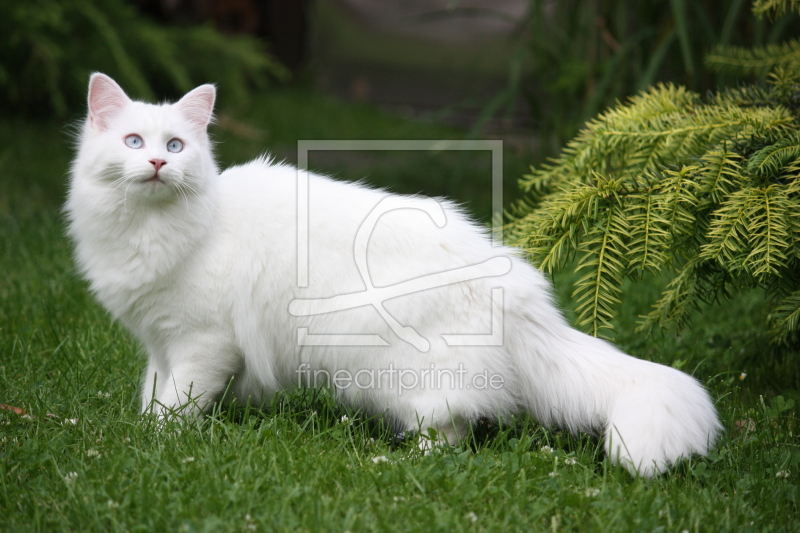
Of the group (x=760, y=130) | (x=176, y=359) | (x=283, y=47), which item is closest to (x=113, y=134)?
(x=176, y=359)

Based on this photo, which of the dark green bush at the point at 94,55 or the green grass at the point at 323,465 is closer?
the green grass at the point at 323,465

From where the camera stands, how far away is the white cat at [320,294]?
2053 mm

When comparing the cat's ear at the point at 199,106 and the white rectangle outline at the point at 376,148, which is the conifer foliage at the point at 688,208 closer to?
the white rectangle outline at the point at 376,148

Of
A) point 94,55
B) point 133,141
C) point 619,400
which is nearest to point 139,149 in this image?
point 133,141

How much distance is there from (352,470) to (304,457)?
138mm

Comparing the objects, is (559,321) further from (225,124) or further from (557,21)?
(225,124)

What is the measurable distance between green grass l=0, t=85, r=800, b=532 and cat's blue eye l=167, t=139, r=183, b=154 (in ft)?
2.73

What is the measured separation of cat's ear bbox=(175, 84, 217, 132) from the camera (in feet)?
7.34

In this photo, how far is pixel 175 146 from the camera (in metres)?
2.17

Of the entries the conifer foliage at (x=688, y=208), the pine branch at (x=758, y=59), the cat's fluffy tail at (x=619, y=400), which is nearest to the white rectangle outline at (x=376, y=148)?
the conifer foliage at (x=688, y=208)

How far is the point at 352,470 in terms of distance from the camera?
6.24ft

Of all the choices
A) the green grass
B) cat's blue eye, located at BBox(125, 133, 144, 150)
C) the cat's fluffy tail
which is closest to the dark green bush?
the green grass

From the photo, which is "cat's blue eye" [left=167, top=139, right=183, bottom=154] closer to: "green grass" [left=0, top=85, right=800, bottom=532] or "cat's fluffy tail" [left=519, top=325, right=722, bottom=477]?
"green grass" [left=0, top=85, right=800, bottom=532]

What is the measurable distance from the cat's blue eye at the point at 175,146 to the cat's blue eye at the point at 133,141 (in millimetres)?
82
